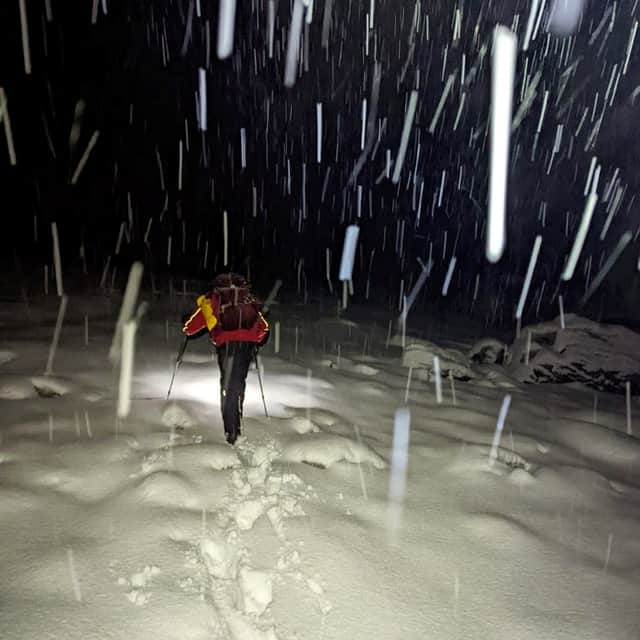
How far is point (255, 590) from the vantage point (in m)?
2.69

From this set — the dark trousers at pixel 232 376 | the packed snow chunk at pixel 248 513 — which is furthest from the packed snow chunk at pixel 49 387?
the packed snow chunk at pixel 248 513

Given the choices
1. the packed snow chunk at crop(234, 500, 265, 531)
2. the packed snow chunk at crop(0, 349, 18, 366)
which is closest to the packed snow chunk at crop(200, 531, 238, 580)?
the packed snow chunk at crop(234, 500, 265, 531)

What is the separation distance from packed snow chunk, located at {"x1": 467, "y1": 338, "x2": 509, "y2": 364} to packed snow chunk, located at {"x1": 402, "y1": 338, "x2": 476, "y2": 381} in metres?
1.19

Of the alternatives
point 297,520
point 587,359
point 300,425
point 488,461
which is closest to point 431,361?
point 587,359

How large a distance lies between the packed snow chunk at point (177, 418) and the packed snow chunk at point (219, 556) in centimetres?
200

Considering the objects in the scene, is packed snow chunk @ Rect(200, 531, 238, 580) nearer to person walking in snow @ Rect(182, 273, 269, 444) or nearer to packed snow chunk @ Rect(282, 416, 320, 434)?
person walking in snow @ Rect(182, 273, 269, 444)

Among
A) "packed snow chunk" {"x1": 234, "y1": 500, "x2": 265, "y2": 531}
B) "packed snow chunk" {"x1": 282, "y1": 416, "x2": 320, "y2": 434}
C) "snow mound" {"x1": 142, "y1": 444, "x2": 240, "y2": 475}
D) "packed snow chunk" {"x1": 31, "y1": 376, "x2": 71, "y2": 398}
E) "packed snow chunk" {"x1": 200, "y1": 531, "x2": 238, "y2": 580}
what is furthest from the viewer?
A: "packed snow chunk" {"x1": 31, "y1": 376, "x2": 71, "y2": 398}

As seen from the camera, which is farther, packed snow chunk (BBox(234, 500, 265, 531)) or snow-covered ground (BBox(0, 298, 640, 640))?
packed snow chunk (BBox(234, 500, 265, 531))

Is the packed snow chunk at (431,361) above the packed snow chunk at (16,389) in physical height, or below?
below

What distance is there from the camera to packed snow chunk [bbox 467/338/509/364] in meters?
10.5

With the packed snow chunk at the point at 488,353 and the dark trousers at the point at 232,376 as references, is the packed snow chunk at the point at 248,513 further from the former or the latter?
the packed snow chunk at the point at 488,353

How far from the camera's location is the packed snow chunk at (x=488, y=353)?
1050 cm

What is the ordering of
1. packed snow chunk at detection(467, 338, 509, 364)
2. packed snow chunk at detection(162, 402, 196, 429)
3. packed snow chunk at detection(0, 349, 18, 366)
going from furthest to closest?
packed snow chunk at detection(467, 338, 509, 364) < packed snow chunk at detection(0, 349, 18, 366) < packed snow chunk at detection(162, 402, 196, 429)

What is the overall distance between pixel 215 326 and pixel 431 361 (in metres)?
5.72
